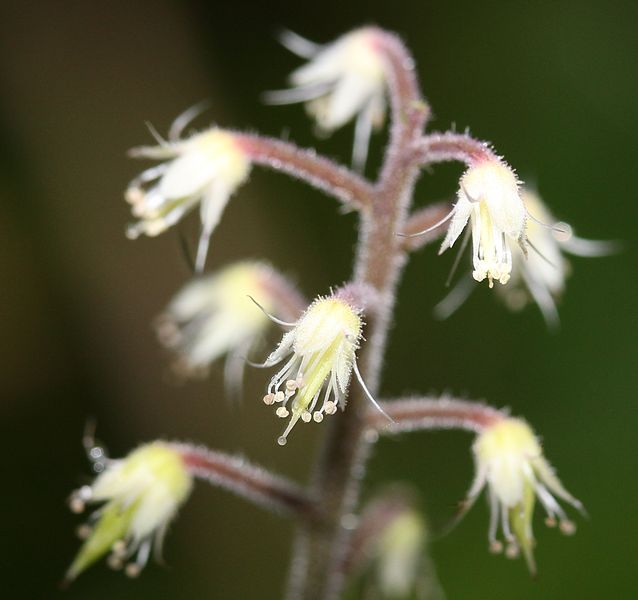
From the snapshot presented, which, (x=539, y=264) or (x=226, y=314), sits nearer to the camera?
(x=539, y=264)

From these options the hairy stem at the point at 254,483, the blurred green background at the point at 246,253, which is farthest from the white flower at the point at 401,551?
the blurred green background at the point at 246,253

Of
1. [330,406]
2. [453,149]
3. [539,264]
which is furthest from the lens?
[539,264]

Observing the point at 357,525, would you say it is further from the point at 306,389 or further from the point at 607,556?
the point at 607,556

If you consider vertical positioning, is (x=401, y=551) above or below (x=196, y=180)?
below

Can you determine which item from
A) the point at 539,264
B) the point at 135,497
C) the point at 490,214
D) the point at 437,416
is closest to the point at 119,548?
the point at 135,497

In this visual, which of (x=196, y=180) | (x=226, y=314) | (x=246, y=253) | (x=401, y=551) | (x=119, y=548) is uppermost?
(x=196, y=180)

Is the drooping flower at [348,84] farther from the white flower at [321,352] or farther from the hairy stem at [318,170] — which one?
the white flower at [321,352]

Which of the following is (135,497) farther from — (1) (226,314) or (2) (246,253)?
(2) (246,253)

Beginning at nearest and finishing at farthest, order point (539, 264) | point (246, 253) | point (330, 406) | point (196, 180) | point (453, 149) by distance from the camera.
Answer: point (330, 406) < point (453, 149) < point (196, 180) < point (539, 264) < point (246, 253)
